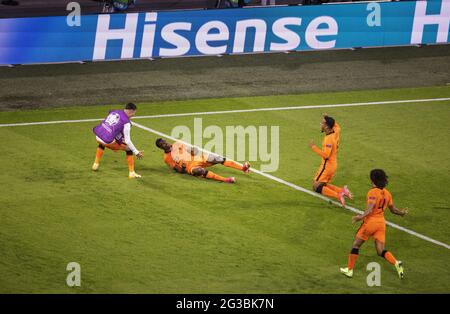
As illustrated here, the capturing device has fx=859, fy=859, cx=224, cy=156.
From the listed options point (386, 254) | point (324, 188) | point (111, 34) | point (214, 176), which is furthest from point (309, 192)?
point (111, 34)

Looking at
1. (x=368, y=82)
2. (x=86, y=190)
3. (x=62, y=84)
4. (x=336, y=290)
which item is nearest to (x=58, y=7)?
→ (x=62, y=84)

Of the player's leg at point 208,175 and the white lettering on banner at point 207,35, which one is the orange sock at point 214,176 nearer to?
the player's leg at point 208,175

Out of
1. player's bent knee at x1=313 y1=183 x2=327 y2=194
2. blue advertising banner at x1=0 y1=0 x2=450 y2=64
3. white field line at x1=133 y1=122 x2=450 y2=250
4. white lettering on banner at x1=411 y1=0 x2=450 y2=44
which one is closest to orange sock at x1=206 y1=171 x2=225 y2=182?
white field line at x1=133 y1=122 x2=450 y2=250

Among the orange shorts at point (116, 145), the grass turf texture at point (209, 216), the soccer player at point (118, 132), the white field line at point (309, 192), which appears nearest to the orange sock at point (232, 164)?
the grass turf texture at point (209, 216)

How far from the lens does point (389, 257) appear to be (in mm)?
13961

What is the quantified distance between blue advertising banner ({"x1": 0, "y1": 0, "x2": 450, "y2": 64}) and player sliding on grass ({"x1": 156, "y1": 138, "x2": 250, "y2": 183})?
979 centimetres

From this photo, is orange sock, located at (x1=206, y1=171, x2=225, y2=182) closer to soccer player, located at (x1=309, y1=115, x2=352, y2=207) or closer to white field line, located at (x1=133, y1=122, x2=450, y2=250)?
white field line, located at (x1=133, y1=122, x2=450, y2=250)

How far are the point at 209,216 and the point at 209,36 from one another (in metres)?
13.0

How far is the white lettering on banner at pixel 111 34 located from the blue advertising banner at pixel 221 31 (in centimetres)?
3

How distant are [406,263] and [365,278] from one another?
3.37ft

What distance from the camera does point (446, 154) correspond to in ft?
67.7

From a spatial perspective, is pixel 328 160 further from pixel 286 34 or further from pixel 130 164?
pixel 286 34

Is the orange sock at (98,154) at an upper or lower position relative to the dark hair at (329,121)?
lower

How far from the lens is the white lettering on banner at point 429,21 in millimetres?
29875
